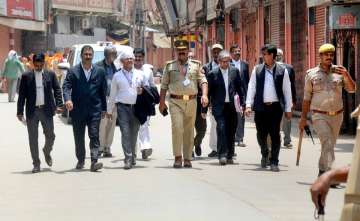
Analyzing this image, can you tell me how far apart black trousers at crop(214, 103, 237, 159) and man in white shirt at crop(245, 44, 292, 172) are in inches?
29.0

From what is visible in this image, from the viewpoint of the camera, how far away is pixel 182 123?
13453 millimetres

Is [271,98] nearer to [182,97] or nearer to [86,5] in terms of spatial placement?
[182,97]

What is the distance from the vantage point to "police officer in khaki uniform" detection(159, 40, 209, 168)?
13359 mm

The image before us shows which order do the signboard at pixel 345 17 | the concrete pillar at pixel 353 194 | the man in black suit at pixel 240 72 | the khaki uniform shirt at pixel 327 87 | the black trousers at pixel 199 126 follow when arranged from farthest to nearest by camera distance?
the signboard at pixel 345 17
the man in black suit at pixel 240 72
the black trousers at pixel 199 126
the khaki uniform shirt at pixel 327 87
the concrete pillar at pixel 353 194

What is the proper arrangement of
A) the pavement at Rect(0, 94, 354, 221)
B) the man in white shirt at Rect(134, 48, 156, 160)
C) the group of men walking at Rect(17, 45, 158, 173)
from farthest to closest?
1. the man in white shirt at Rect(134, 48, 156, 160)
2. the group of men walking at Rect(17, 45, 158, 173)
3. the pavement at Rect(0, 94, 354, 221)

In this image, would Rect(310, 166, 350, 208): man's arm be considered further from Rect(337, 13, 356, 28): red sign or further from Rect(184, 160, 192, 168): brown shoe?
Rect(337, 13, 356, 28): red sign

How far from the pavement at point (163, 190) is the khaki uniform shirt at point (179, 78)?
1107 mm

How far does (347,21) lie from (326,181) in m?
13.6

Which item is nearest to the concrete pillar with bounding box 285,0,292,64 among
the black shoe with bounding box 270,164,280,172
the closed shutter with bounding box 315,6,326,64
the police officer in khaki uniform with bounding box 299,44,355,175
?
the closed shutter with bounding box 315,6,326,64

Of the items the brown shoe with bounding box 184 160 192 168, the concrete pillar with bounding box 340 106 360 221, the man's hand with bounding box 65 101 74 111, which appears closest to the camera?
the concrete pillar with bounding box 340 106 360 221

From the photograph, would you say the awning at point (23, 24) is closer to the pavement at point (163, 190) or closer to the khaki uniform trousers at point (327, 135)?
the pavement at point (163, 190)

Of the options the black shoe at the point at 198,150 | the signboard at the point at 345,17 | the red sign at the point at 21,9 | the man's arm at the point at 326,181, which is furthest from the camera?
the red sign at the point at 21,9

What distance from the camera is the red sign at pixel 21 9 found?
4914 cm

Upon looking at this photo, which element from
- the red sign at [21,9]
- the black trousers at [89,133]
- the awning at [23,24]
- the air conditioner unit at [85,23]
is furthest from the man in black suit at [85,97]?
the air conditioner unit at [85,23]
